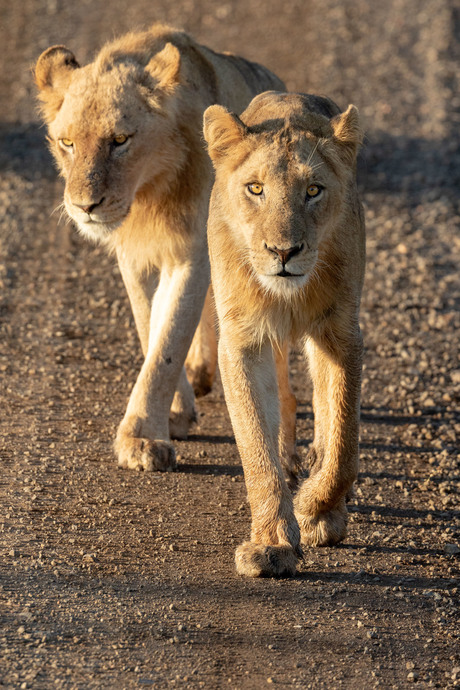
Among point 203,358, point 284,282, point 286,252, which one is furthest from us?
point 203,358

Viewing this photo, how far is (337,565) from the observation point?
15.9ft

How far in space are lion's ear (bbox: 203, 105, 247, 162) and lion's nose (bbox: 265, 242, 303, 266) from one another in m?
0.63

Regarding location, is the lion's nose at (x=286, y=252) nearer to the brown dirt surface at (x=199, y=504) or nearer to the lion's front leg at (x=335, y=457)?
the lion's front leg at (x=335, y=457)

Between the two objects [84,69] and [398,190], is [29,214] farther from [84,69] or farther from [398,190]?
[84,69]

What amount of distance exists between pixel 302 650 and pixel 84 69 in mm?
3614

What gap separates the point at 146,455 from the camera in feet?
19.4

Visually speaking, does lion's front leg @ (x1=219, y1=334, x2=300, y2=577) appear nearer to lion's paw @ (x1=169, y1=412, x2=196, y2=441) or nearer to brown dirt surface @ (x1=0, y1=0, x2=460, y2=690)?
brown dirt surface @ (x1=0, y1=0, x2=460, y2=690)

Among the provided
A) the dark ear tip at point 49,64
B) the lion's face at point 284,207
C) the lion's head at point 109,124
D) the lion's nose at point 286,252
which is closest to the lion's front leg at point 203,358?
the lion's head at point 109,124

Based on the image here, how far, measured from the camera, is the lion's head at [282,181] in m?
4.51

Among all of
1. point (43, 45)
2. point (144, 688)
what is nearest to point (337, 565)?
point (144, 688)

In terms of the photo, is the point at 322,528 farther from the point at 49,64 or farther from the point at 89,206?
the point at 49,64

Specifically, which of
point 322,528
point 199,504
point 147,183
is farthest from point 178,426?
point 322,528

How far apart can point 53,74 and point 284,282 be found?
2.52 m

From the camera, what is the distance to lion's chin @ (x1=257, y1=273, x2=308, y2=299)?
454cm
